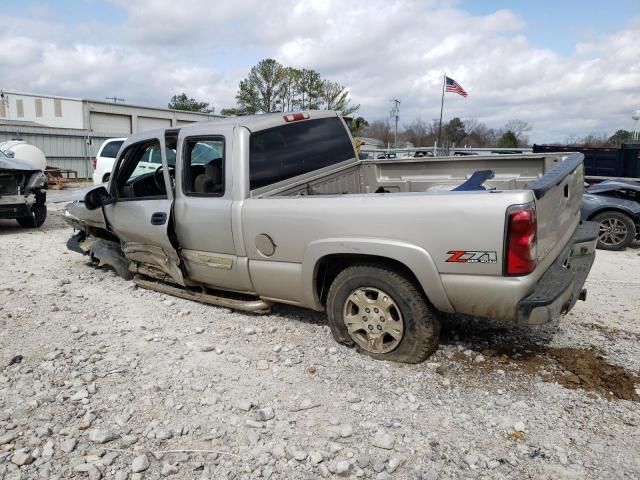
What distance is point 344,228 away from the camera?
11.8 feet

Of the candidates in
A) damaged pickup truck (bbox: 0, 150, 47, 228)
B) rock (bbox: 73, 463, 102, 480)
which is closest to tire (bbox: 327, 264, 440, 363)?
rock (bbox: 73, 463, 102, 480)

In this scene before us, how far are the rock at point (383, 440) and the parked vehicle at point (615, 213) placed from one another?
686cm

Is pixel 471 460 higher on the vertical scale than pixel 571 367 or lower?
lower

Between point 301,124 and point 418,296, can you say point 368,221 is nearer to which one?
point 418,296

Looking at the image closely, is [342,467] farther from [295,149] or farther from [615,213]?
[615,213]

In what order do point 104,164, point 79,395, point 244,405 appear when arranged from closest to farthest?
point 244,405 → point 79,395 → point 104,164

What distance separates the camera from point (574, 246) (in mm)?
4031

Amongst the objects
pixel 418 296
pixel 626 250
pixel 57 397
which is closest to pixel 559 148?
pixel 626 250

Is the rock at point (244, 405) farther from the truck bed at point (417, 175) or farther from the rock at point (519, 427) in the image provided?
the truck bed at point (417, 175)

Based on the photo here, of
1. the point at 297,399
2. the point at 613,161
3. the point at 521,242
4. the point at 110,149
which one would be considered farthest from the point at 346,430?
the point at 613,161

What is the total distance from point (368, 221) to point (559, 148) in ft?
51.9

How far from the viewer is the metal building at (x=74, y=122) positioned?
26688mm

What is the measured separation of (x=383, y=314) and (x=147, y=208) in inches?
105

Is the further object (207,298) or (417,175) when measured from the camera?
(417,175)
